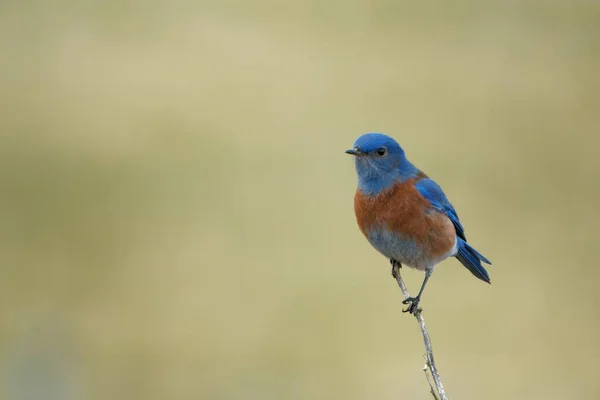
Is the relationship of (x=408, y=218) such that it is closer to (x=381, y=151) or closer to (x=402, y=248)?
(x=402, y=248)

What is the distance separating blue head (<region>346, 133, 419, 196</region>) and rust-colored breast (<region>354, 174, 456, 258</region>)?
40 mm

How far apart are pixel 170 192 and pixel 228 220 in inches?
33.7

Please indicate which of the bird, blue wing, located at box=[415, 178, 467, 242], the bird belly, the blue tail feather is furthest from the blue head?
the blue tail feather

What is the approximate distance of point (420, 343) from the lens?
7680 millimetres

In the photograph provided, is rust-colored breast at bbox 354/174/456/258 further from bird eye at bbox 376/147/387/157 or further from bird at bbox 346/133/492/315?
bird eye at bbox 376/147/387/157

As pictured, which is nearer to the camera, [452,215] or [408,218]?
[408,218]

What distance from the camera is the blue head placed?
4.30 metres

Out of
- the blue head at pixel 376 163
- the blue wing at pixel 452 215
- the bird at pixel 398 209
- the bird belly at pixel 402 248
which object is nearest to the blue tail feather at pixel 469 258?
the blue wing at pixel 452 215

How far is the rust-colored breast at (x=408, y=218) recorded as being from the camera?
13.8ft

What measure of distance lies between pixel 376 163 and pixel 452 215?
51cm

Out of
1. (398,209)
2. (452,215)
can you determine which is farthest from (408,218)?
(452,215)

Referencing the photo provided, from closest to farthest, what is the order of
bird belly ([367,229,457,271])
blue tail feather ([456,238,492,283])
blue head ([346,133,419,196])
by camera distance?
1. bird belly ([367,229,457,271])
2. blue head ([346,133,419,196])
3. blue tail feather ([456,238,492,283])

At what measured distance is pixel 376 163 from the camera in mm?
4305

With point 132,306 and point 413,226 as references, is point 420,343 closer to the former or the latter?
point 132,306
